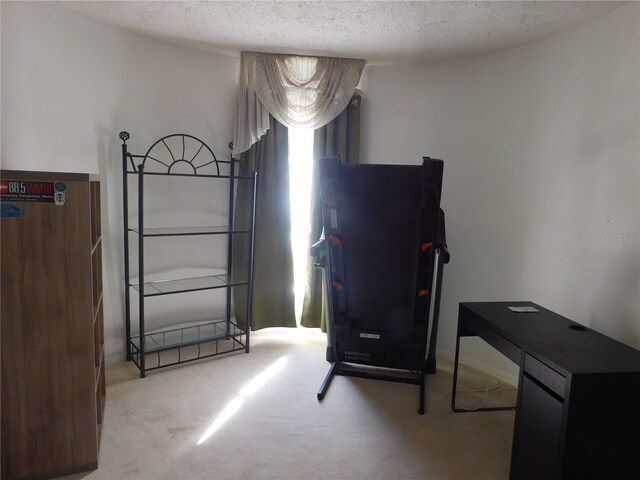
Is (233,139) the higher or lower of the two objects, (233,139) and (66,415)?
the higher

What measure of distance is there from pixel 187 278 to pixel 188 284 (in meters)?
0.21

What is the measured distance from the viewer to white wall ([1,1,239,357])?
2338 mm

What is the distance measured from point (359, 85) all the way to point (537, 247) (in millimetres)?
1826

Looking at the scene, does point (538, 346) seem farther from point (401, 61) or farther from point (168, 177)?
point (168, 177)

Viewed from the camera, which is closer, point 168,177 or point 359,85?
point 168,177

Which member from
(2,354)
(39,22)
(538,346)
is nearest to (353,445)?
(538,346)

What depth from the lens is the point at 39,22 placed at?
7.83 ft

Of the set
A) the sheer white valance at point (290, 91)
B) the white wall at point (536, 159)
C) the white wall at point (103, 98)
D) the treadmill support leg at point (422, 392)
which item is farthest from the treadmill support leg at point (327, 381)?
the sheer white valance at point (290, 91)

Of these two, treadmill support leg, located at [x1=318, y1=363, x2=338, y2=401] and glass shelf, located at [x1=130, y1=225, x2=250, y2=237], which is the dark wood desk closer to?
treadmill support leg, located at [x1=318, y1=363, x2=338, y2=401]

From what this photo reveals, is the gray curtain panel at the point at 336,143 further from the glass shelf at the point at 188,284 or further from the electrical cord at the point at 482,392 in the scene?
the electrical cord at the point at 482,392

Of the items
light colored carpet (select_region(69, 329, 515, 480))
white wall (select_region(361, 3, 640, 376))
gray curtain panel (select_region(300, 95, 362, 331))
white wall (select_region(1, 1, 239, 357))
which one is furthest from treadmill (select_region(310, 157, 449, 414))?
white wall (select_region(1, 1, 239, 357))

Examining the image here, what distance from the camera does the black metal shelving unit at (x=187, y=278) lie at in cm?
290

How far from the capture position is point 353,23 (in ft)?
8.26

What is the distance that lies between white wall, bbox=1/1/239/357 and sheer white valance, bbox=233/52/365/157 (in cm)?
17
